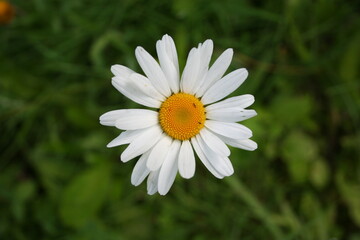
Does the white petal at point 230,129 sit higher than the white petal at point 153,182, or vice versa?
the white petal at point 230,129

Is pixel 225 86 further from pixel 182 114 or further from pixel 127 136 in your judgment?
pixel 127 136

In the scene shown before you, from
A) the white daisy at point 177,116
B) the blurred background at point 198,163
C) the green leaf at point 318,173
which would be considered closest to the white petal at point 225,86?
the white daisy at point 177,116

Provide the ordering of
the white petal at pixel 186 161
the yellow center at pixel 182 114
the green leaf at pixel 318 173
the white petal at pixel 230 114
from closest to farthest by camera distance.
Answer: the white petal at pixel 230 114
the white petal at pixel 186 161
the yellow center at pixel 182 114
the green leaf at pixel 318 173

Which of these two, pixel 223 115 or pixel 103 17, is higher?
pixel 103 17

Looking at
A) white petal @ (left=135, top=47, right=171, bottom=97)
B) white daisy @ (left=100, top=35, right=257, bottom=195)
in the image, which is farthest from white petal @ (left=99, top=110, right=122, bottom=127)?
white petal @ (left=135, top=47, right=171, bottom=97)

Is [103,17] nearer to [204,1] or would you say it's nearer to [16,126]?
[204,1]

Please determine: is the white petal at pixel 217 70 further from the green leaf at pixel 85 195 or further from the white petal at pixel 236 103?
the green leaf at pixel 85 195

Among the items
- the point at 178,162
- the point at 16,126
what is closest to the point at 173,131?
the point at 178,162

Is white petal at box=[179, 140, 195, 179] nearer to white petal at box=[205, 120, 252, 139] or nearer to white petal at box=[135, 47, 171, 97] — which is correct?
white petal at box=[205, 120, 252, 139]
